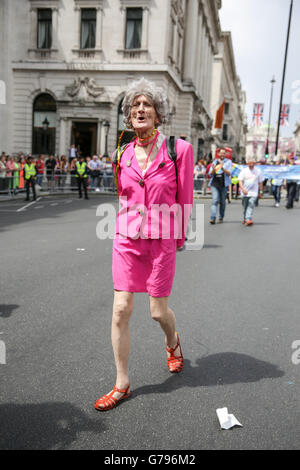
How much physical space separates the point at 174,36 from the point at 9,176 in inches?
794

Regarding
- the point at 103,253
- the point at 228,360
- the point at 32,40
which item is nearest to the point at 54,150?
the point at 32,40

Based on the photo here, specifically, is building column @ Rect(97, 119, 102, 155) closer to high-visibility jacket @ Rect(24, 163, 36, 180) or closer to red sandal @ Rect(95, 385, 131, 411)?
high-visibility jacket @ Rect(24, 163, 36, 180)

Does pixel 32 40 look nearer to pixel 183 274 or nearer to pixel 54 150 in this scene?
pixel 54 150

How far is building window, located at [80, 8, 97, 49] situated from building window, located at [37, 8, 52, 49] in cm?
224

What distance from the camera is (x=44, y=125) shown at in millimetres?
31984

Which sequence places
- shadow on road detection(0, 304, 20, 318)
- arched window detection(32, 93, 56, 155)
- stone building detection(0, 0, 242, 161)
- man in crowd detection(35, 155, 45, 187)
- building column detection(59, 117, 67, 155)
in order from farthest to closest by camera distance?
arched window detection(32, 93, 56, 155)
building column detection(59, 117, 67, 155)
stone building detection(0, 0, 242, 161)
man in crowd detection(35, 155, 45, 187)
shadow on road detection(0, 304, 20, 318)

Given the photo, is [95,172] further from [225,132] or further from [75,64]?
[225,132]

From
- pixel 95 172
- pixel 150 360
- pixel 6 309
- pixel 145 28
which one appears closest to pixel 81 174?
pixel 95 172

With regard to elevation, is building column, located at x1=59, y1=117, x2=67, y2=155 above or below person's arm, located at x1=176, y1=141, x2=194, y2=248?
above

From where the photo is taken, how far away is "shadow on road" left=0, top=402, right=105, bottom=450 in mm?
2611

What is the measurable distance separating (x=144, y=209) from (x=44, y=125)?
30621 mm

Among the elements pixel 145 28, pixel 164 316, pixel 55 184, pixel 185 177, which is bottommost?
pixel 55 184

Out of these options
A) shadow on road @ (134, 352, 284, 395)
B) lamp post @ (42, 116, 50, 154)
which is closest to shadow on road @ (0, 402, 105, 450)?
shadow on road @ (134, 352, 284, 395)

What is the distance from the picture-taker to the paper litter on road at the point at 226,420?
2.81m
